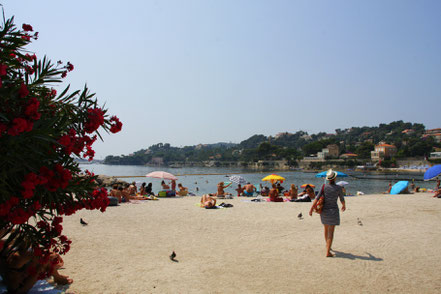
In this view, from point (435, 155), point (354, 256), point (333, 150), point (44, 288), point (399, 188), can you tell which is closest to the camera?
point (44, 288)

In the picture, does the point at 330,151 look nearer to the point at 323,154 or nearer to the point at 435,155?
the point at 323,154

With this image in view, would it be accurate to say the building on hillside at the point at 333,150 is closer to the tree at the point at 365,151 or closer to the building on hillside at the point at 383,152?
the tree at the point at 365,151

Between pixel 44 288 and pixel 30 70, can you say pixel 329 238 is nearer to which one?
pixel 44 288

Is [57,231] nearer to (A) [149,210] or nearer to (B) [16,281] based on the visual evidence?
(B) [16,281]

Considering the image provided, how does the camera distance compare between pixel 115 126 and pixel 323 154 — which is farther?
pixel 323 154

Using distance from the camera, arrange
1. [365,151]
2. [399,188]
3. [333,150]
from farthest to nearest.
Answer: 1. [333,150]
2. [365,151]
3. [399,188]

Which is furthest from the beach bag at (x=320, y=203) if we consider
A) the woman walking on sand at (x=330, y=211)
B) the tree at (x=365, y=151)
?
the tree at (x=365, y=151)

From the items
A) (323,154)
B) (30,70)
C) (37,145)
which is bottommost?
(37,145)

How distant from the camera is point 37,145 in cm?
321

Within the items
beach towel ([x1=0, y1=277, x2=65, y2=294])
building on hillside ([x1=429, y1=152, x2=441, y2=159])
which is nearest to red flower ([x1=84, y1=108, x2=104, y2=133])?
beach towel ([x1=0, y1=277, x2=65, y2=294])

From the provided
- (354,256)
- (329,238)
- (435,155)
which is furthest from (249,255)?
(435,155)

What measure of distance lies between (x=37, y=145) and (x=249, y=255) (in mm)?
4682

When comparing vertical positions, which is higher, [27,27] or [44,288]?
[27,27]

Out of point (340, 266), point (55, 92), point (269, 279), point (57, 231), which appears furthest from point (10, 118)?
point (340, 266)
